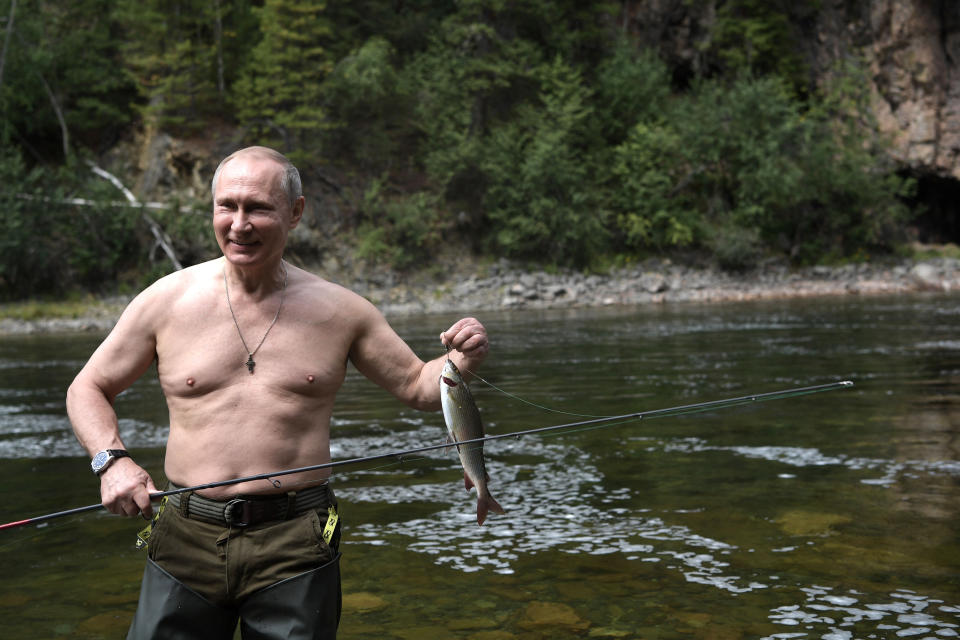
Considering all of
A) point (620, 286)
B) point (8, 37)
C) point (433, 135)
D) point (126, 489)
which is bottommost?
point (620, 286)

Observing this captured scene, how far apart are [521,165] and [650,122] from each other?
7.70m

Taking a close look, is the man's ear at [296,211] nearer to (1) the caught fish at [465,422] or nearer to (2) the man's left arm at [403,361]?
(2) the man's left arm at [403,361]

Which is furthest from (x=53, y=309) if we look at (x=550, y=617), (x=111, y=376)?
(x=111, y=376)

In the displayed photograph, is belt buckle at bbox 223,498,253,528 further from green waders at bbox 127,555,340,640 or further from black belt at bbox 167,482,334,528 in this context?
green waders at bbox 127,555,340,640

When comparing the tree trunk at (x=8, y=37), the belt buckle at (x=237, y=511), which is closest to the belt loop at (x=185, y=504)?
the belt buckle at (x=237, y=511)

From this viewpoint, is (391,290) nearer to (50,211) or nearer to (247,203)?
(50,211)

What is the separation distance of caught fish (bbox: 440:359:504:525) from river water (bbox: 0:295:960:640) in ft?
4.74

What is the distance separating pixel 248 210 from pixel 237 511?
3.11 ft

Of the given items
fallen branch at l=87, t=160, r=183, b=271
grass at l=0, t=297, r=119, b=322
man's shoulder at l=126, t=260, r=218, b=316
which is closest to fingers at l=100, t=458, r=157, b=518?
man's shoulder at l=126, t=260, r=218, b=316

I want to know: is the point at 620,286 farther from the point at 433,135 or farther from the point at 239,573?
the point at 239,573

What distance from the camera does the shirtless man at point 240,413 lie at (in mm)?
3084

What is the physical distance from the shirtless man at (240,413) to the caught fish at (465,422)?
2.9 inches

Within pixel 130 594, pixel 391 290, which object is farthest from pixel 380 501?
pixel 391 290

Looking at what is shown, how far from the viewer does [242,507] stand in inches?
123
